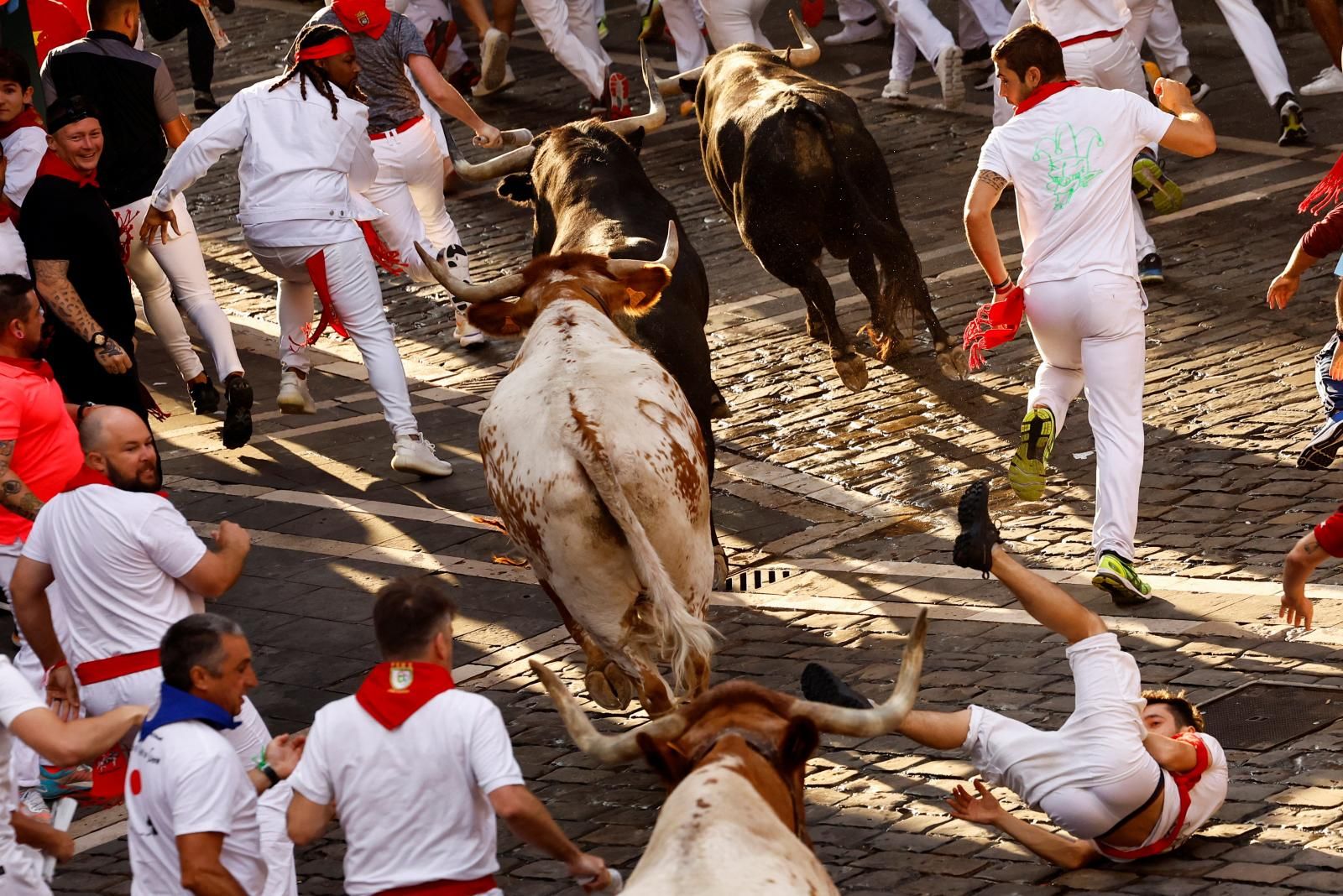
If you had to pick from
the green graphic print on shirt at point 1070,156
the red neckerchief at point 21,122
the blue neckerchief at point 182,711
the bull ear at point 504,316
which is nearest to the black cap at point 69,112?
the red neckerchief at point 21,122

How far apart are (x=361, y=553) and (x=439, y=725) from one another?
5.01 m

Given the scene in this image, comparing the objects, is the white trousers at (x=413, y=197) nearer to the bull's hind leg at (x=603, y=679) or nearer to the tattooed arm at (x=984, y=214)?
the tattooed arm at (x=984, y=214)

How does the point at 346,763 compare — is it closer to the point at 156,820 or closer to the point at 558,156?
the point at 156,820

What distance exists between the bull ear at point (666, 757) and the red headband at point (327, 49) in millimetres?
6615

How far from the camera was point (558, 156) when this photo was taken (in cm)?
998

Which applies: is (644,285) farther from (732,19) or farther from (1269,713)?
(732,19)

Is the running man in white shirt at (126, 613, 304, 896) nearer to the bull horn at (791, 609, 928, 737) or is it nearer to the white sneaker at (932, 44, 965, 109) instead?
the bull horn at (791, 609, 928, 737)

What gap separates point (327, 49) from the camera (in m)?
10.2

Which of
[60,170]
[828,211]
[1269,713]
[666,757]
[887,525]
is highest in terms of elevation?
[60,170]

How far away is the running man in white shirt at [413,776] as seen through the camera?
16.0 feet

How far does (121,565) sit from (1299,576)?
13.2ft

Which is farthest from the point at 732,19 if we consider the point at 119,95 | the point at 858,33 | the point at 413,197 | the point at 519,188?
the point at 119,95

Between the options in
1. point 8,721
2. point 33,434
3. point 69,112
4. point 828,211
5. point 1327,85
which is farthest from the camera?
point 1327,85

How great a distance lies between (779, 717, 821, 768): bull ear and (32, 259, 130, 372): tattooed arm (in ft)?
17.7
